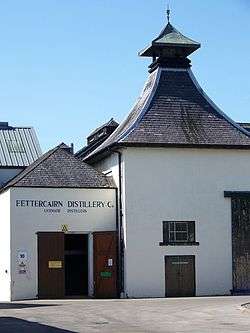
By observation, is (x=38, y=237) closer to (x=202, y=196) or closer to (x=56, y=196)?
(x=56, y=196)

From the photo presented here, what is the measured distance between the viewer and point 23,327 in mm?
19531

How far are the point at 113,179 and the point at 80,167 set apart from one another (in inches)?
71.6

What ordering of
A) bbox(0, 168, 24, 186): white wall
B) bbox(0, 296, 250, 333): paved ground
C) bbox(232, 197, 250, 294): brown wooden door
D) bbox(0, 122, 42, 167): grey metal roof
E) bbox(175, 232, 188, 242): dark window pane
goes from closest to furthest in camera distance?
1. bbox(0, 296, 250, 333): paved ground
2. bbox(175, 232, 188, 242): dark window pane
3. bbox(232, 197, 250, 294): brown wooden door
4. bbox(0, 168, 24, 186): white wall
5. bbox(0, 122, 42, 167): grey metal roof

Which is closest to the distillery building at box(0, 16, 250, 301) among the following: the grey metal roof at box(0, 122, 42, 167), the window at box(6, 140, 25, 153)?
the grey metal roof at box(0, 122, 42, 167)

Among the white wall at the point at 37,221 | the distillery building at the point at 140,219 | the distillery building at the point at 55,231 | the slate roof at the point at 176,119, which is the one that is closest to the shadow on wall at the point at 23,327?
the white wall at the point at 37,221

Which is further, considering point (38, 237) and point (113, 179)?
point (113, 179)

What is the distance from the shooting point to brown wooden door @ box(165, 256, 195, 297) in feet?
111

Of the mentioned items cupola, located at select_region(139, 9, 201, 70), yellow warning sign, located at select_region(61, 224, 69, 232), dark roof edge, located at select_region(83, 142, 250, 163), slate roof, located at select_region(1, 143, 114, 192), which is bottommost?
yellow warning sign, located at select_region(61, 224, 69, 232)

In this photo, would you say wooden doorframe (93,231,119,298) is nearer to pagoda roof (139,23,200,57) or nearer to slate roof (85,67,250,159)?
slate roof (85,67,250,159)

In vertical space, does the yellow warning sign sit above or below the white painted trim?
below

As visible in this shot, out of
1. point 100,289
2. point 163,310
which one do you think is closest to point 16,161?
point 100,289

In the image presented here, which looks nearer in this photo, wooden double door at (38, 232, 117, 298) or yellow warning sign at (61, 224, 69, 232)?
wooden double door at (38, 232, 117, 298)

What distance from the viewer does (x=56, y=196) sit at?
3419 cm

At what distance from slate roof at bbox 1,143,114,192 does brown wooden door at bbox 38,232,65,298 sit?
254 centimetres
